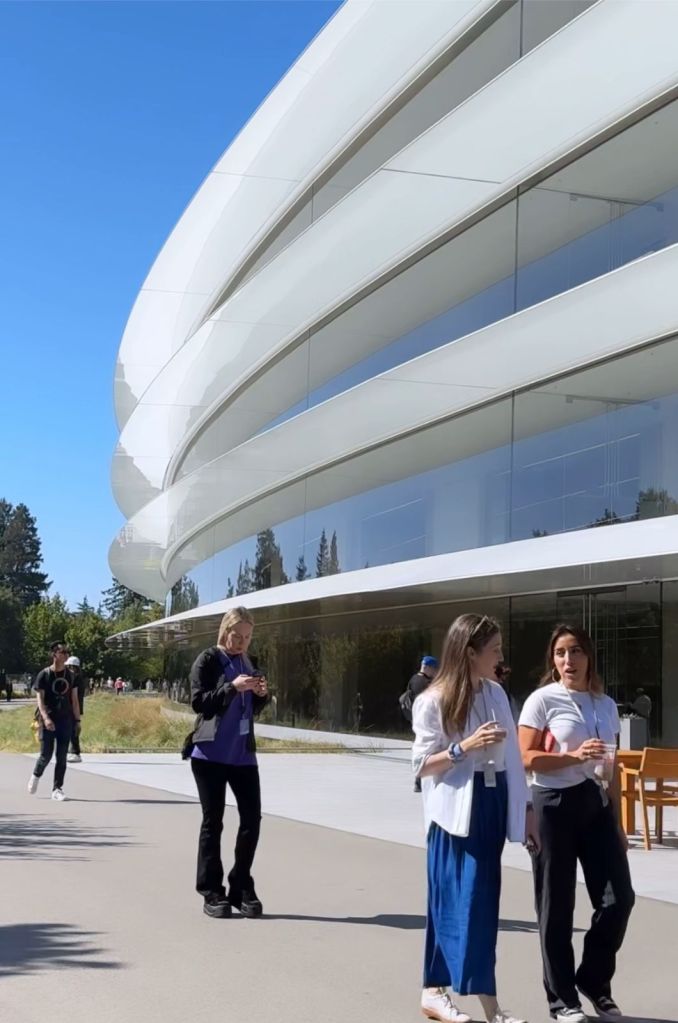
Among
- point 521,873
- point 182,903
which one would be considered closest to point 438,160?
point 521,873

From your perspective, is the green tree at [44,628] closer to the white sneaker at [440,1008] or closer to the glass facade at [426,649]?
the glass facade at [426,649]

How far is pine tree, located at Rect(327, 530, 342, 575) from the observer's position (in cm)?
2923

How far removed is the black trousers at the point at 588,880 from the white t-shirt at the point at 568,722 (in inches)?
2.1

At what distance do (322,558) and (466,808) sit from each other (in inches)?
957

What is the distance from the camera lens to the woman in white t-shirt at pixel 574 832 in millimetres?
6000

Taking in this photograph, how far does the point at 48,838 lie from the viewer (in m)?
12.4

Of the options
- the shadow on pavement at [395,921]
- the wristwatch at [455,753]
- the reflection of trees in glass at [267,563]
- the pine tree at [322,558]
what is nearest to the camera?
the wristwatch at [455,753]

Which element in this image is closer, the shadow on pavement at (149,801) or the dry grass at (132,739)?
the shadow on pavement at (149,801)

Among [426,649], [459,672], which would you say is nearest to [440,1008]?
[459,672]

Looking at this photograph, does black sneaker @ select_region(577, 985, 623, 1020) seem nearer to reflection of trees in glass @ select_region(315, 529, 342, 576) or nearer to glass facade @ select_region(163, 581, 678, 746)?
glass facade @ select_region(163, 581, 678, 746)

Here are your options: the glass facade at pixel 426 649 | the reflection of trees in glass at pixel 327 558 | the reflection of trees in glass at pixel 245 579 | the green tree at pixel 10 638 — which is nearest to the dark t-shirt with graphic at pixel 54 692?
the glass facade at pixel 426 649

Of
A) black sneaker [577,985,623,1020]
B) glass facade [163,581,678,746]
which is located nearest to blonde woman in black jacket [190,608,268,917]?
black sneaker [577,985,623,1020]

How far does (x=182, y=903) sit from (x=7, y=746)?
20.3 metres

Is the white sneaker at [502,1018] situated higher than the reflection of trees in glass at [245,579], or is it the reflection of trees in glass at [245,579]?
the reflection of trees in glass at [245,579]
